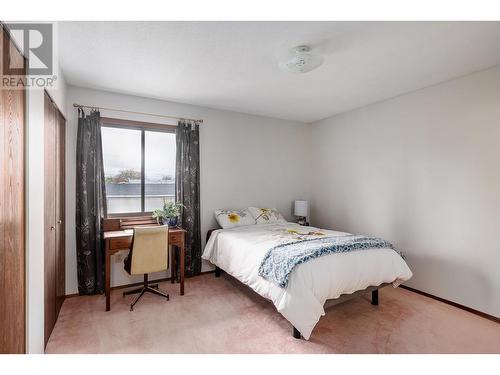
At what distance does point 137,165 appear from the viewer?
11.5 ft

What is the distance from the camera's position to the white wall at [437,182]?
259 centimetres

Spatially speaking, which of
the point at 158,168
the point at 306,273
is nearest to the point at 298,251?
the point at 306,273

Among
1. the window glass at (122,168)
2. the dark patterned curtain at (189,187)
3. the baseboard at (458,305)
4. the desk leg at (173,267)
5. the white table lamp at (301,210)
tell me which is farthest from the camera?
the white table lamp at (301,210)

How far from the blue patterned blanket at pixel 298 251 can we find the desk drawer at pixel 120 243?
61.5 inches

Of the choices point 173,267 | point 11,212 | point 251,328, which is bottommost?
point 251,328

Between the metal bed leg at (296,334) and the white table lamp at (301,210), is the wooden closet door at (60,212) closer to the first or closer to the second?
the metal bed leg at (296,334)

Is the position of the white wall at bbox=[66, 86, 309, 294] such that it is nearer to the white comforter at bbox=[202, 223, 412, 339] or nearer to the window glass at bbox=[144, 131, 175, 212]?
the window glass at bbox=[144, 131, 175, 212]

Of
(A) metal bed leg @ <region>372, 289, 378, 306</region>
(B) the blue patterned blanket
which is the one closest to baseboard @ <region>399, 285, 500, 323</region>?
(A) metal bed leg @ <region>372, 289, 378, 306</region>

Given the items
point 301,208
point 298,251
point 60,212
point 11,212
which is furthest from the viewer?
point 301,208

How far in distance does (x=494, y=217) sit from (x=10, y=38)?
4.15 m

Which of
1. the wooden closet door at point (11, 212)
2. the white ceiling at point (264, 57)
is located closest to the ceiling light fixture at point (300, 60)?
the white ceiling at point (264, 57)

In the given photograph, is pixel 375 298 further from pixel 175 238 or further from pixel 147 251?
pixel 147 251

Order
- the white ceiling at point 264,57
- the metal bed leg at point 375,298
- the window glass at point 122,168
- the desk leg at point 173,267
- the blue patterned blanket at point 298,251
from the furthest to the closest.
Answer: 1. the desk leg at point 173,267
2. the window glass at point 122,168
3. the metal bed leg at point 375,298
4. the blue patterned blanket at point 298,251
5. the white ceiling at point 264,57

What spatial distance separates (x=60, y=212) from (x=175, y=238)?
1.25 metres
